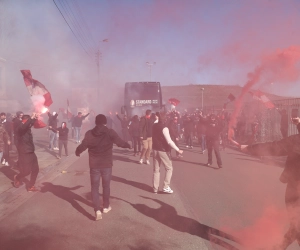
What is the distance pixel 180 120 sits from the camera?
20.1 meters

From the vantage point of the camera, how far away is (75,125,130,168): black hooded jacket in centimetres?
502

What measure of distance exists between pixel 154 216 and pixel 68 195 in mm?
2285

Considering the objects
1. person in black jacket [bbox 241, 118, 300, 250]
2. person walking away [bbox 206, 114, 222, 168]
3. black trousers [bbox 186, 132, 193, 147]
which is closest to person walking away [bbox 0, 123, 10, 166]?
person walking away [bbox 206, 114, 222, 168]

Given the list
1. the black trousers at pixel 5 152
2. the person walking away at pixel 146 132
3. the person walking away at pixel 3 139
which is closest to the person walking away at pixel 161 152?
the person walking away at pixel 146 132

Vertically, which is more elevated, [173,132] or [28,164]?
[173,132]

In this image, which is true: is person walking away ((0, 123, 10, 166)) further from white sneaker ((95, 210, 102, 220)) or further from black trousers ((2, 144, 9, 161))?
white sneaker ((95, 210, 102, 220))

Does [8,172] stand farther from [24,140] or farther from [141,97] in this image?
[141,97]

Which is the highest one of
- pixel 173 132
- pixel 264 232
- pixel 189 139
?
pixel 173 132

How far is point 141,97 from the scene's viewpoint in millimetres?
19312

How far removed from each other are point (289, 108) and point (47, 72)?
75.7ft

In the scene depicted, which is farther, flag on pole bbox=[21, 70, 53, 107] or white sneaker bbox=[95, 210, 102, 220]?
flag on pole bbox=[21, 70, 53, 107]

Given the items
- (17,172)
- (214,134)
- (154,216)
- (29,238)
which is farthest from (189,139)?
(29,238)

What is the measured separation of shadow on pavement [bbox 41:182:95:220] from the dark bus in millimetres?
11747

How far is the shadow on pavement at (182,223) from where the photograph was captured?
4.19 m
